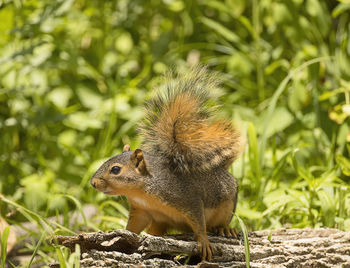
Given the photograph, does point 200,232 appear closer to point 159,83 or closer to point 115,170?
point 115,170

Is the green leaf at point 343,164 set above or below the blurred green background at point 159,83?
below

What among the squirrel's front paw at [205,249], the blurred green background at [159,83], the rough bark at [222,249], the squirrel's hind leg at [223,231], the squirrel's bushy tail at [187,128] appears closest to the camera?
the rough bark at [222,249]

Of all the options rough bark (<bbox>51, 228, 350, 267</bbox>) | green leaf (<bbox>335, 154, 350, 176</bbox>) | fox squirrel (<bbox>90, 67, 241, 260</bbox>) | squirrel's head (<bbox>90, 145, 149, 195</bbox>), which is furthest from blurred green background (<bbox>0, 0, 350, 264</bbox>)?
squirrel's head (<bbox>90, 145, 149, 195</bbox>)

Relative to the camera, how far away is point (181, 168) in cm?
210

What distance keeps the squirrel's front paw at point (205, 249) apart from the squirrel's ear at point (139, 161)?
318 millimetres

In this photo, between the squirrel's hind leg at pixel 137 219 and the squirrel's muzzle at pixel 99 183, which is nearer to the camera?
the squirrel's muzzle at pixel 99 183

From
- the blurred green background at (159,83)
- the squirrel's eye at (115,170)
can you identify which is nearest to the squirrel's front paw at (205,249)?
the squirrel's eye at (115,170)

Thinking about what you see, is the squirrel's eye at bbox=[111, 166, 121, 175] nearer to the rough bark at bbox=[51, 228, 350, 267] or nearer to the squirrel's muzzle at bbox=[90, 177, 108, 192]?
the squirrel's muzzle at bbox=[90, 177, 108, 192]

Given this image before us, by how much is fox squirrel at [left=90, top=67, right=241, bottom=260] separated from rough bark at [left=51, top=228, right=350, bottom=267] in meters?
0.09

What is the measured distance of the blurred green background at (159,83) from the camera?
303 centimetres

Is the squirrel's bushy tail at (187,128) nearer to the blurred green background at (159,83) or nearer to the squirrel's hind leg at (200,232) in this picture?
the squirrel's hind leg at (200,232)

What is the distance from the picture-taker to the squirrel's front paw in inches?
78.5

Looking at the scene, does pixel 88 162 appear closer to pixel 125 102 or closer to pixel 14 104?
pixel 125 102

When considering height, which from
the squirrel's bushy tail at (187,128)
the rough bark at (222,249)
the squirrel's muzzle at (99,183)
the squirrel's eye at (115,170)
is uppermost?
the squirrel's bushy tail at (187,128)
